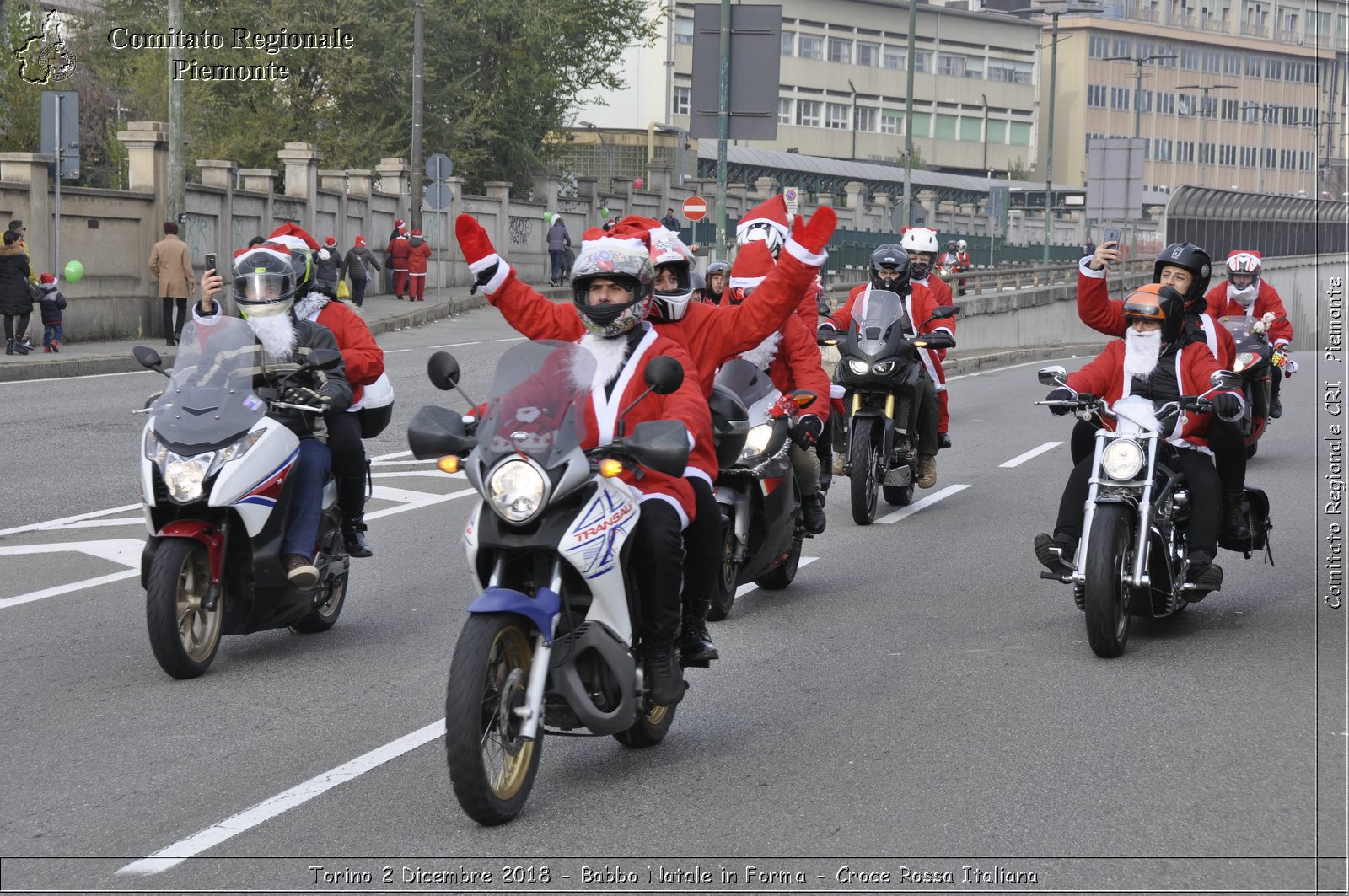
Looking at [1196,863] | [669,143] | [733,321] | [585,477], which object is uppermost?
[669,143]

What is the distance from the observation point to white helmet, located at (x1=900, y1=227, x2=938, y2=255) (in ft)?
43.8

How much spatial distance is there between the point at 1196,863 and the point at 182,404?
4.35 m

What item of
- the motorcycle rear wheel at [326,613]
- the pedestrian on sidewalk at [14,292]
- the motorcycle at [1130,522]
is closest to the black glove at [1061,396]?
the motorcycle at [1130,522]

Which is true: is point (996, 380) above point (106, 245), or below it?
below

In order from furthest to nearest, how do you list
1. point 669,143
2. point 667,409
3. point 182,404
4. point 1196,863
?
point 669,143, point 182,404, point 667,409, point 1196,863

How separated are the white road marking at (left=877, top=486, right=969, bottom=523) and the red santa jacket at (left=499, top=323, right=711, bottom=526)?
21.6 ft

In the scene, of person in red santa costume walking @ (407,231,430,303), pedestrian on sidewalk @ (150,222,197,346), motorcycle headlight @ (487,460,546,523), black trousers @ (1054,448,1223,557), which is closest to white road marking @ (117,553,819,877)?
motorcycle headlight @ (487,460,546,523)

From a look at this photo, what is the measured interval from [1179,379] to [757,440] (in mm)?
2011

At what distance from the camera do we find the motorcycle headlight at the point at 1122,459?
26.0ft

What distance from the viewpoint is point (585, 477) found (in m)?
5.37

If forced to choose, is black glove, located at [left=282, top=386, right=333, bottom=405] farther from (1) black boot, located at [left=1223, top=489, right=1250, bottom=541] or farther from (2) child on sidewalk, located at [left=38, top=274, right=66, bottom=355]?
(2) child on sidewalk, located at [left=38, top=274, right=66, bottom=355]

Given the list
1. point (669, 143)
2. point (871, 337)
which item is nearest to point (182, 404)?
point (871, 337)

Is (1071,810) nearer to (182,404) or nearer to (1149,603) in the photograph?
(1149,603)

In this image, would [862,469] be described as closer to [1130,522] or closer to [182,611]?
[1130,522]
